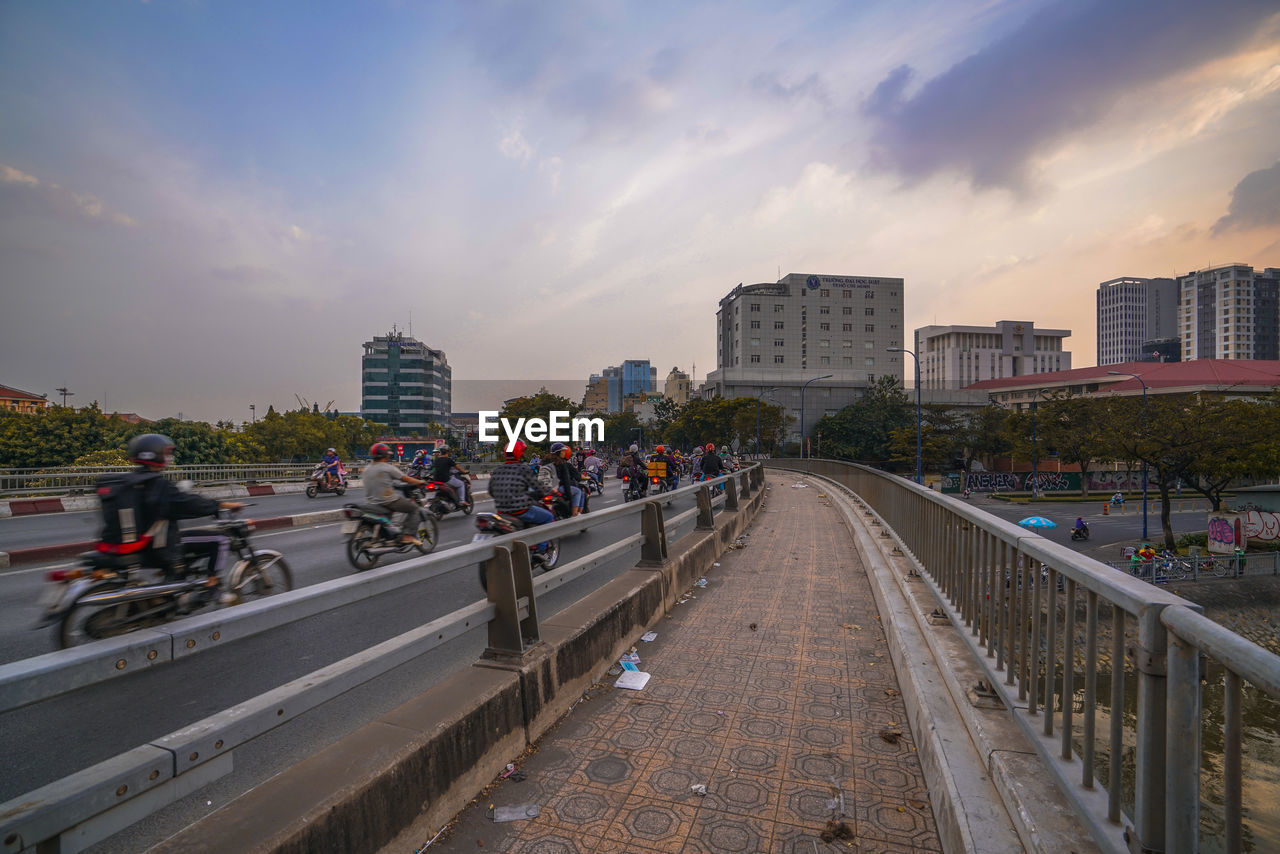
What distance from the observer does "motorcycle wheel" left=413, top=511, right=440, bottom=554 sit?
33.7 feet

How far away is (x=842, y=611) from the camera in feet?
23.5

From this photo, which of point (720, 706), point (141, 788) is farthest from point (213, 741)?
point (720, 706)

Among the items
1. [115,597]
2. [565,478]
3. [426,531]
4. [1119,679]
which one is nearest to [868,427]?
[565,478]

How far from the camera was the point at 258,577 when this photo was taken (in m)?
7.05

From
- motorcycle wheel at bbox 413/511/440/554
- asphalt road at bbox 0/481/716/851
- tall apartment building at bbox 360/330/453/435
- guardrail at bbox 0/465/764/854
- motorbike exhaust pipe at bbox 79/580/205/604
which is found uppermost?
tall apartment building at bbox 360/330/453/435

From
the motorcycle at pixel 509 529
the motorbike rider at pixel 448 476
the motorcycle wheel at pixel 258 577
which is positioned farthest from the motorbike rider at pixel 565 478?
the motorcycle wheel at pixel 258 577

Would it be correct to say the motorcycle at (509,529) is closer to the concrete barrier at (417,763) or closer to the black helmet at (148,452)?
the black helmet at (148,452)

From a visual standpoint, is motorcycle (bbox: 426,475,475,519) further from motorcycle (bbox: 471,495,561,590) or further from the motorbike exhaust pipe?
the motorbike exhaust pipe

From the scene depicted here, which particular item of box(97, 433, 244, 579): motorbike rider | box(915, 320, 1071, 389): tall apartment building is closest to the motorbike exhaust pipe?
box(97, 433, 244, 579): motorbike rider

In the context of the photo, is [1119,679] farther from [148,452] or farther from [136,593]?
[148,452]

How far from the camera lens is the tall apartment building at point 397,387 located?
443ft

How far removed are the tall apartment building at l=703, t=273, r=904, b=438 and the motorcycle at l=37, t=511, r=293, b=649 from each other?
108238 millimetres

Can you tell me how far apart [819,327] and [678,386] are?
184ft

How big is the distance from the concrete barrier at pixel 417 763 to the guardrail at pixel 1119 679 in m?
2.45
